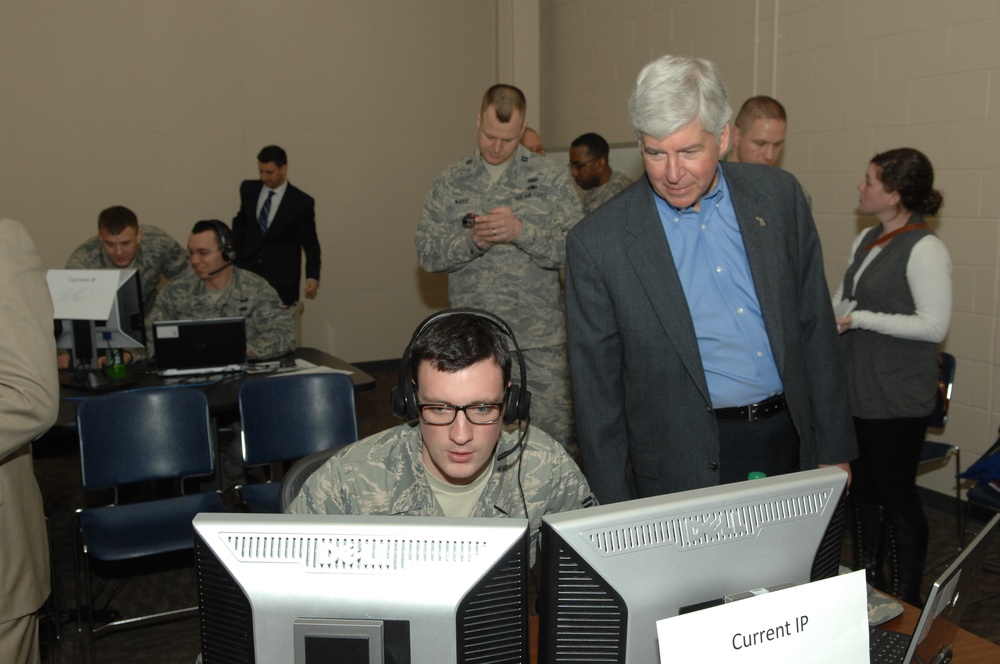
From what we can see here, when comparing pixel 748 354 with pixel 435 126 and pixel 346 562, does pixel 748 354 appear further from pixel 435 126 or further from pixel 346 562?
pixel 435 126

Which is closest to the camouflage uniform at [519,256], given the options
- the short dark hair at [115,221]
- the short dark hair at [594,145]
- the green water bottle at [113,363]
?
the green water bottle at [113,363]

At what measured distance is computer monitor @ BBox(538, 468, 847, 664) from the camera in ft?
3.08

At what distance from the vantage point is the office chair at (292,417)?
3174mm

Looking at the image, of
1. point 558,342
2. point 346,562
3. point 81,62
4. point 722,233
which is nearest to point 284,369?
point 558,342

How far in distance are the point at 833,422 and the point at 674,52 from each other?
13.4 ft

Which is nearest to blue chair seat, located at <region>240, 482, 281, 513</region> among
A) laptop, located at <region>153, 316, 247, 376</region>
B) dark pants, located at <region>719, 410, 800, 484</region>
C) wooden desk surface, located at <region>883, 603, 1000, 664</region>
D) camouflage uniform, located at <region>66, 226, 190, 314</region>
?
laptop, located at <region>153, 316, 247, 376</region>

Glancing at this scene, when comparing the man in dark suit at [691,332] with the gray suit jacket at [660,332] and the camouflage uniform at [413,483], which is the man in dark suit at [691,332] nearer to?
the gray suit jacket at [660,332]

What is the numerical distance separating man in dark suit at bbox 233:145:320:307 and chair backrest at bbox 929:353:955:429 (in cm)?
394

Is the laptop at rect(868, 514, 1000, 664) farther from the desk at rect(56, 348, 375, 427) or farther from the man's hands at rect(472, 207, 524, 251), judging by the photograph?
the desk at rect(56, 348, 375, 427)

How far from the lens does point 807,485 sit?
1.06 meters

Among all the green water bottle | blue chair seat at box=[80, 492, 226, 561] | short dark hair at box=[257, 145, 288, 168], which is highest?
short dark hair at box=[257, 145, 288, 168]

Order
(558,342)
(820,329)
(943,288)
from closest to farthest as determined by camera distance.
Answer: (820,329) < (943,288) < (558,342)

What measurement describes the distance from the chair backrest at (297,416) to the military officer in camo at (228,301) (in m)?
0.67

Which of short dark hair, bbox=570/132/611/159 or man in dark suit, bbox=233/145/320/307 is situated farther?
man in dark suit, bbox=233/145/320/307
